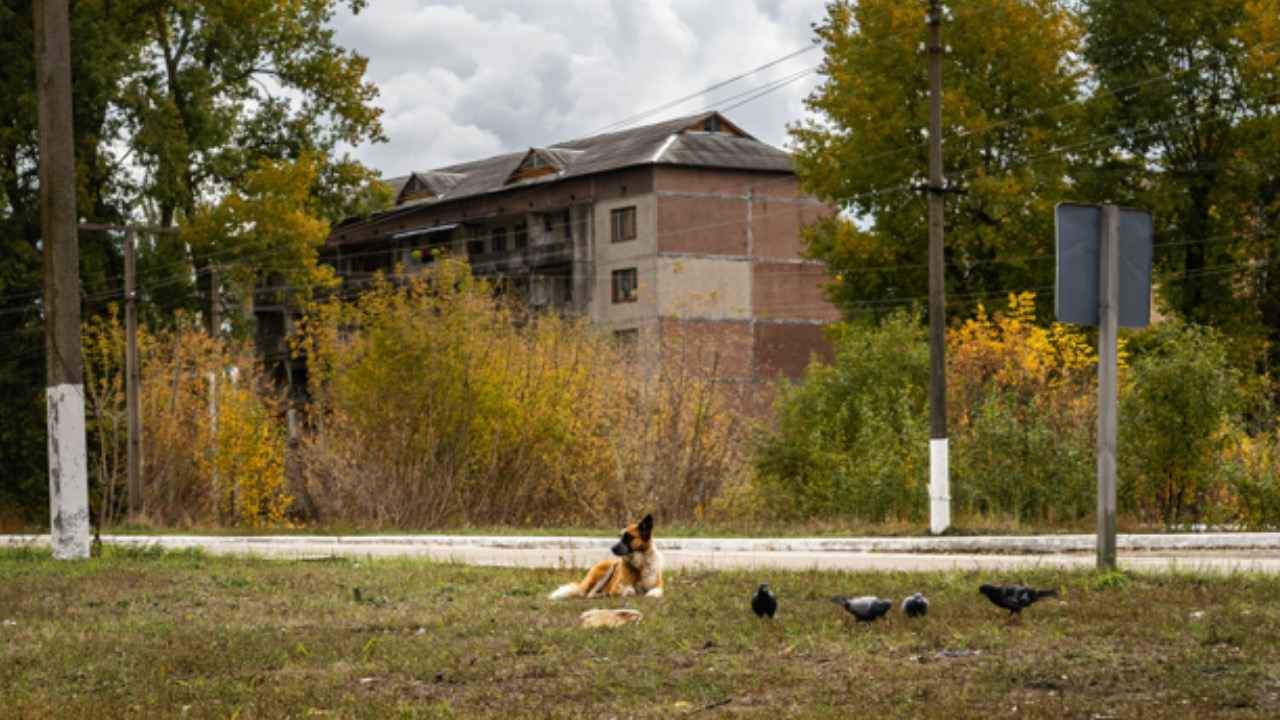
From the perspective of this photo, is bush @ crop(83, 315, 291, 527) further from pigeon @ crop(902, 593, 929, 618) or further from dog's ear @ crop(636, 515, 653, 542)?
pigeon @ crop(902, 593, 929, 618)

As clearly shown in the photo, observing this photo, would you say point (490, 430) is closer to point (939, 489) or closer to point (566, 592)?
point (939, 489)

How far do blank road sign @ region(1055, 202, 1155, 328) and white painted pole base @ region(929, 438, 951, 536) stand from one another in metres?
9.96

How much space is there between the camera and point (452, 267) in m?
28.7

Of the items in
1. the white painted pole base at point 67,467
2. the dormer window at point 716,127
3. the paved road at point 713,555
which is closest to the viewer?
the paved road at point 713,555

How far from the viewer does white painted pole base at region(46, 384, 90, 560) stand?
16.3 m

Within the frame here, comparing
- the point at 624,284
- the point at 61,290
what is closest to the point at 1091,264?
the point at 61,290

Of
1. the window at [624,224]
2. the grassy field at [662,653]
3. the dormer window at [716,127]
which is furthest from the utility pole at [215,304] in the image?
the dormer window at [716,127]

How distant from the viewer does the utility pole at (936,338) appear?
20250 mm

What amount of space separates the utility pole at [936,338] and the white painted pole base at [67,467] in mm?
11763

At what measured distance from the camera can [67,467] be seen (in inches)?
644

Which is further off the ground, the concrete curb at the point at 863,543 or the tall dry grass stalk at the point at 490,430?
the tall dry grass stalk at the point at 490,430

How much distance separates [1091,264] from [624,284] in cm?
4836

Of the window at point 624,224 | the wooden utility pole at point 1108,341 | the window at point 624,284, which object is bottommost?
the wooden utility pole at point 1108,341

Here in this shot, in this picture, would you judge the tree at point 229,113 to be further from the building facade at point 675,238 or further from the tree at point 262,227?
the building facade at point 675,238
